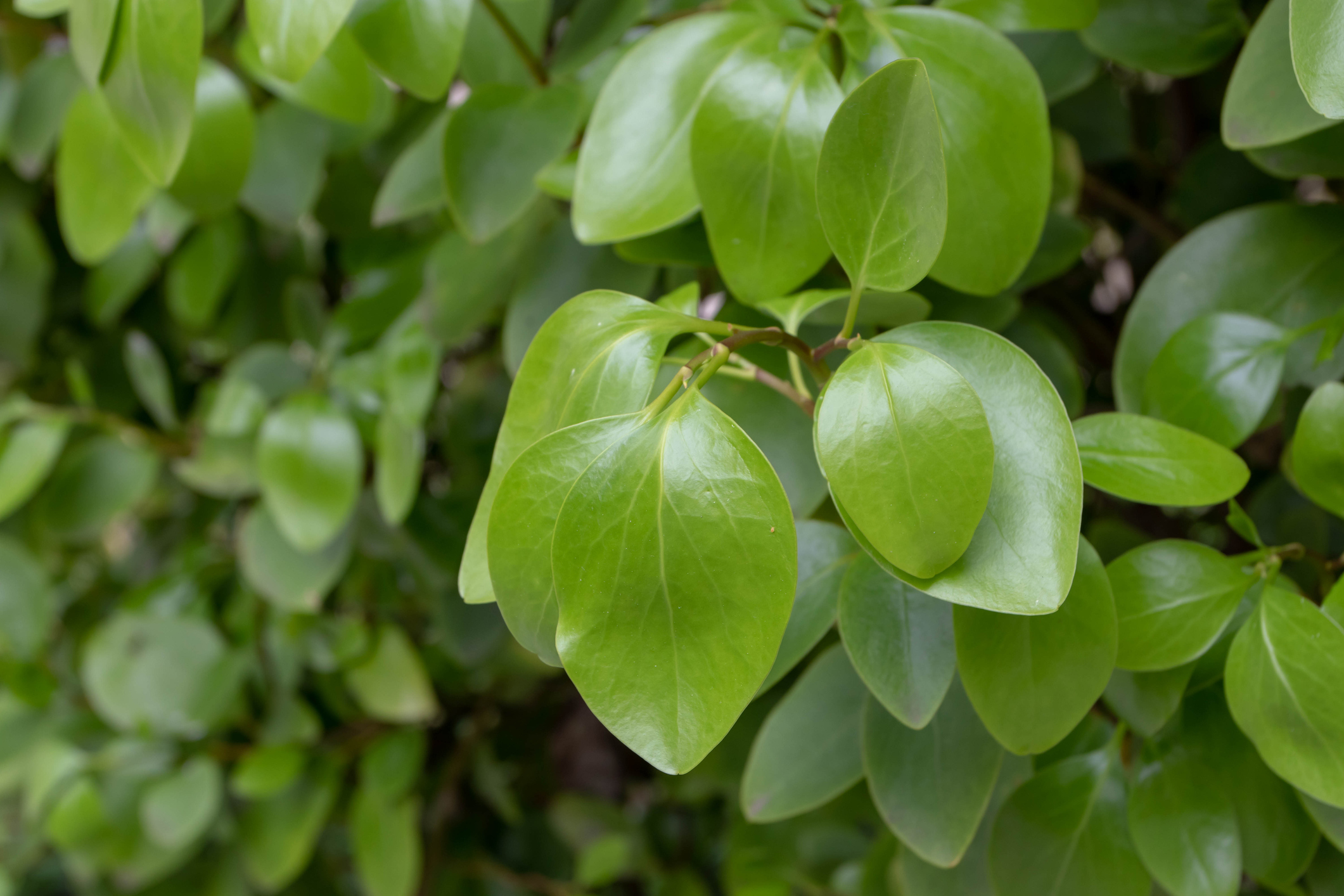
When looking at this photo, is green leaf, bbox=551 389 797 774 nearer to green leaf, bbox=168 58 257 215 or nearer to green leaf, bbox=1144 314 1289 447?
green leaf, bbox=1144 314 1289 447

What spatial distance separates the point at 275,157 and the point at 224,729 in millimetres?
351

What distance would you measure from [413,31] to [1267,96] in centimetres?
24

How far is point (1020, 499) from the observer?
178 mm

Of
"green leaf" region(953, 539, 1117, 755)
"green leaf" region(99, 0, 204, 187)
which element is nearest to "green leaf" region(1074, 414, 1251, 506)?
"green leaf" region(953, 539, 1117, 755)

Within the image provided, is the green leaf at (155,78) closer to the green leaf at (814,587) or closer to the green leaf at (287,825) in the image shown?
the green leaf at (814,587)

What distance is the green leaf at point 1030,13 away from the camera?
0.24 metres

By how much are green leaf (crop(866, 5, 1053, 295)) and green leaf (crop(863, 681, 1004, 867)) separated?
121mm

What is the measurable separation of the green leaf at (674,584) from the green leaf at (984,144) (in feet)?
0.34

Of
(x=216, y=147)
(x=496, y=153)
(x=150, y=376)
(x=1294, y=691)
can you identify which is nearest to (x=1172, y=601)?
(x=1294, y=691)

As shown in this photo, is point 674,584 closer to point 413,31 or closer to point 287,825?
point 413,31

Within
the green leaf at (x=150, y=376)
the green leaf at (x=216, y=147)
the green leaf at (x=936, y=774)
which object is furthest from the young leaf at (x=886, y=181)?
the green leaf at (x=150, y=376)

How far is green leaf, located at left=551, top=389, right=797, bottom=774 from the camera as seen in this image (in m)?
0.17

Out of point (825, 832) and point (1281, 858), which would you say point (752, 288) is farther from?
point (825, 832)


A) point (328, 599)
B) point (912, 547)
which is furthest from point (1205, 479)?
point (328, 599)
